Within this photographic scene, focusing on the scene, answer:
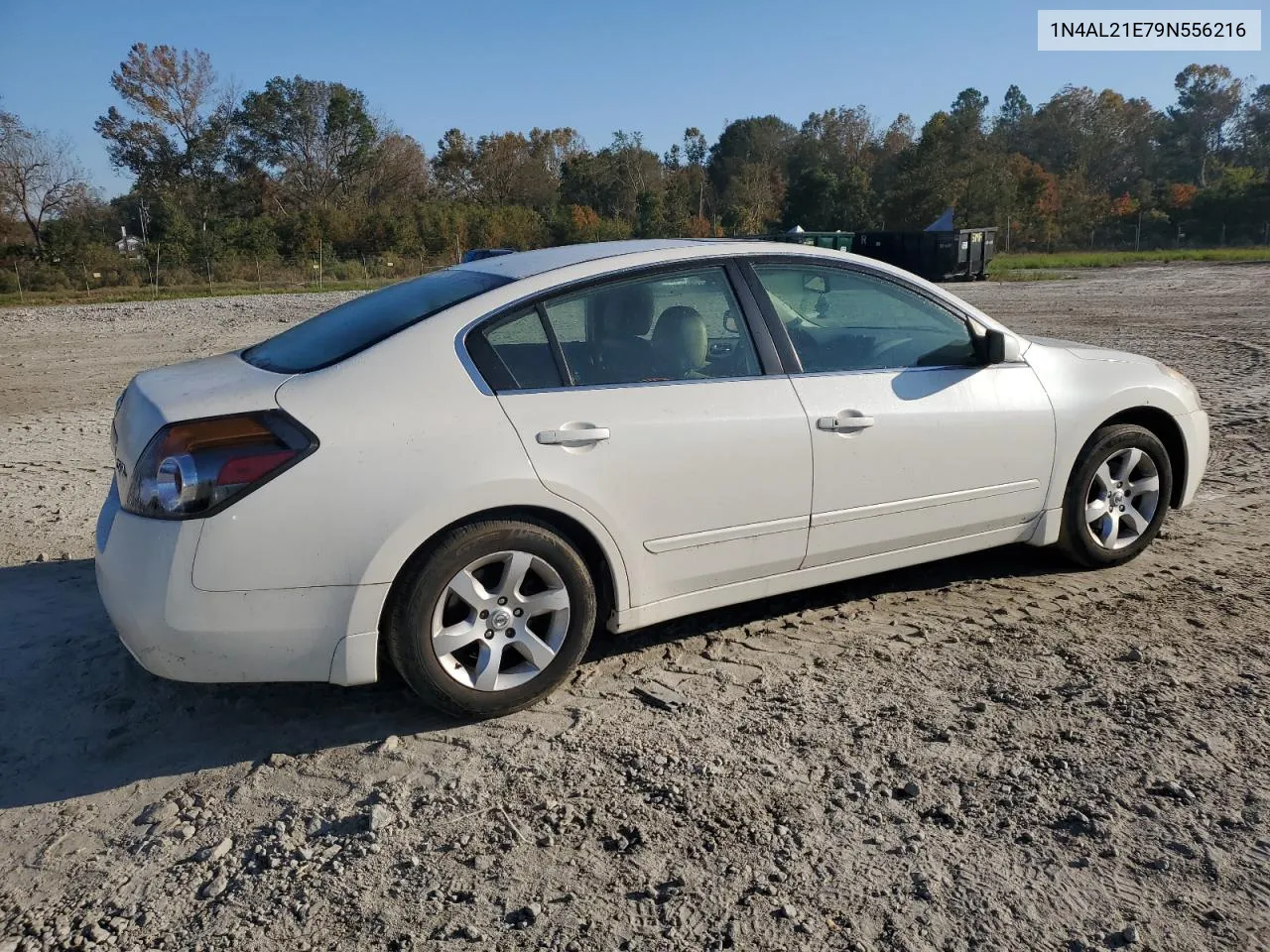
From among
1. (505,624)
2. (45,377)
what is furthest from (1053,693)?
(45,377)

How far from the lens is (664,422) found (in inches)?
149

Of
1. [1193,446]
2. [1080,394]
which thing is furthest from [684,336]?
[1193,446]

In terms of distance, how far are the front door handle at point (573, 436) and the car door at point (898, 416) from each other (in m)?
0.88

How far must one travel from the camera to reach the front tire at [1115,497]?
4832mm

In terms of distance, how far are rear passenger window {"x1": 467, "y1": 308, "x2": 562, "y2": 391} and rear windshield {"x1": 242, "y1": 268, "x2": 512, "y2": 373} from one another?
0.20 meters

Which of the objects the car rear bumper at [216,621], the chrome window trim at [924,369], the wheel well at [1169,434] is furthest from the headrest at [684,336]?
the wheel well at [1169,434]

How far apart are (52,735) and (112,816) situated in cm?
65

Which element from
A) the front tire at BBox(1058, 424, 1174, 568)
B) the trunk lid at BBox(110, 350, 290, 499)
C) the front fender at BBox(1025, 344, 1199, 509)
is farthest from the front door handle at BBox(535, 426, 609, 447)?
the front tire at BBox(1058, 424, 1174, 568)

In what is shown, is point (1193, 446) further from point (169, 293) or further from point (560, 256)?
point (169, 293)

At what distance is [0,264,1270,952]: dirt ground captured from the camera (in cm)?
260

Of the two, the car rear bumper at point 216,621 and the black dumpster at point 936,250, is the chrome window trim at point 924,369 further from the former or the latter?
the black dumpster at point 936,250

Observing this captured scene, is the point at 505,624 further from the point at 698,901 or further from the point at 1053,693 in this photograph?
the point at 1053,693

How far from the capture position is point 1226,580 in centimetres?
489

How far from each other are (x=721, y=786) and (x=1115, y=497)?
2820 mm
